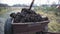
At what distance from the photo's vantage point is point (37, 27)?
180 cm

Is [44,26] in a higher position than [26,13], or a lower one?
lower

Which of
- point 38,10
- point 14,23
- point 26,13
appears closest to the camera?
point 14,23

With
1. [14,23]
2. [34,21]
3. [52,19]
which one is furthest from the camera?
[52,19]

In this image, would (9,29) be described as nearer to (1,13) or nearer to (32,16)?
(32,16)

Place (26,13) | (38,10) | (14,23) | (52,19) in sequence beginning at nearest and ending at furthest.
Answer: (14,23) < (26,13) < (52,19) < (38,10)

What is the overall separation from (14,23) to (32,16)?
0.91ft

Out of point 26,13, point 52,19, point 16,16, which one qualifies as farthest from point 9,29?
point 52,19

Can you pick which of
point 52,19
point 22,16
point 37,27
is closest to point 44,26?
point 37,27

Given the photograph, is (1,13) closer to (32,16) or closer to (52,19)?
(52,19)

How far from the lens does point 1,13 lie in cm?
294

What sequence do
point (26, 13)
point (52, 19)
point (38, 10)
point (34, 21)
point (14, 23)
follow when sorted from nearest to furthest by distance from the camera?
point (14, 23) → point (34, 21) → point (26, 13) → point (52, 19) → point (38, 10)

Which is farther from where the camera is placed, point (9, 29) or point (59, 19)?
point (59, 19)

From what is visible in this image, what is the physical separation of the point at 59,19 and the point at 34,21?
89 centimetres

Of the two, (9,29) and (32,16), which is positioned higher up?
(32,16)
